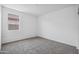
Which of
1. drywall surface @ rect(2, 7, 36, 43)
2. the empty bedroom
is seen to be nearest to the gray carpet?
the empty bedroom

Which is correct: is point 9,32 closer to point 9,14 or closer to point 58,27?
point 9,14

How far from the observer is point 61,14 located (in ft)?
9.19

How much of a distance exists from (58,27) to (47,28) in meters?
0.86

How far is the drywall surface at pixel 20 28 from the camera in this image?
230cm

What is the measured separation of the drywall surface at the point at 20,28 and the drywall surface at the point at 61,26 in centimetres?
80

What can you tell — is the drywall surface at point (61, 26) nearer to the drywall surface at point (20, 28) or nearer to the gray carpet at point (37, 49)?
the gray carpet at point (37, 49)

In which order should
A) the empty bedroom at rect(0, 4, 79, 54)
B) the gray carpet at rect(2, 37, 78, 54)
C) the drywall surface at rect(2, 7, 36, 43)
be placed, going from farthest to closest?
1. the drywall surface at rect(2, 7, 36, 43)
2. the empty bedroom at rect(0, 4, 79, 54)
3. the gray carpet at rect(2, 37, 78, 54)

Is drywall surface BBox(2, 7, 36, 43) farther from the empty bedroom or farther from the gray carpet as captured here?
the gray carpet

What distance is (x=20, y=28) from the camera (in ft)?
9.05

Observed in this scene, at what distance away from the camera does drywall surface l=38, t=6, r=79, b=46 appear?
2312mm

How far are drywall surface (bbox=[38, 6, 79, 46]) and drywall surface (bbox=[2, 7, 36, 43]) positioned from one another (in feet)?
2.63

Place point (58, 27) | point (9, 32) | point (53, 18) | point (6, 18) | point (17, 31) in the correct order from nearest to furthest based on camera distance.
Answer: point (6, 18) < point (9, 32) < point (17, 31) < point (58, 27) < point (53, 18)

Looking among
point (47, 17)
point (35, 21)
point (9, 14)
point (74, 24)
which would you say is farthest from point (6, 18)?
point (74, 24)

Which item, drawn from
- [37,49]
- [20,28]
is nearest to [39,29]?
[20,28]
